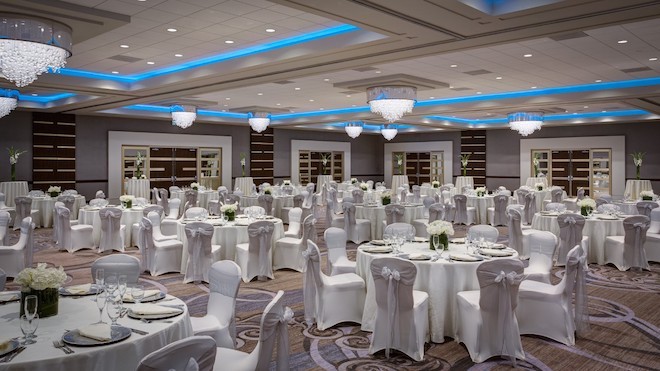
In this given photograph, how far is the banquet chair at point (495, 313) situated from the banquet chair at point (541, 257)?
57.2 inches

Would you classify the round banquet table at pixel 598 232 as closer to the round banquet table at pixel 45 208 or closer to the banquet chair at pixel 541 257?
the banquet chair at pixel 541 257

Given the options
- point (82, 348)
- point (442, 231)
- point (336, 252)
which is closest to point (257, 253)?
point (336, 252)

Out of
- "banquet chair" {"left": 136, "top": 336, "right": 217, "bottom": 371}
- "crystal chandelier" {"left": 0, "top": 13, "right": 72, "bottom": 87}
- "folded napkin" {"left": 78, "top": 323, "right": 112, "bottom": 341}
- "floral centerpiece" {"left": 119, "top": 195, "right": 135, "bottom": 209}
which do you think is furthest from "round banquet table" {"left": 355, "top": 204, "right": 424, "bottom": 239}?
"banquet chair" {"left": 136, "top": 336, "right": 217, "bottom": 371}

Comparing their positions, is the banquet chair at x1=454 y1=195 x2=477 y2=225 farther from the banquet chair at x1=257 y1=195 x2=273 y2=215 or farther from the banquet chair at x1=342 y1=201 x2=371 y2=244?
the banquet chair at x1=257 y1=195 x2=273 y2=215

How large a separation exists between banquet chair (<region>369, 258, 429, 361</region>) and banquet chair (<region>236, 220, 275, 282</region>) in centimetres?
321

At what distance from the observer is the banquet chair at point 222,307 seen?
3949 millimetres

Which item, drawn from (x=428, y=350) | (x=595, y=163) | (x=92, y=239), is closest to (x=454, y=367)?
(x=428, y=350)

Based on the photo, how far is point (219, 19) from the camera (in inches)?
266

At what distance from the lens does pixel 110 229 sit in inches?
389

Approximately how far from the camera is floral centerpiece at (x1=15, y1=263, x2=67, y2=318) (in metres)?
3.25

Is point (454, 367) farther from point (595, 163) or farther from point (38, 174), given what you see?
point (595, 163)

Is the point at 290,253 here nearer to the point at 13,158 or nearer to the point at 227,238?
the point at 227,238

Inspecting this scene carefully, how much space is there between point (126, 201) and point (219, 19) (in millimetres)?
5442

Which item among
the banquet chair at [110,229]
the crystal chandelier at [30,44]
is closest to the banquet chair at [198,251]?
the crystal chandelier at [30,44]
